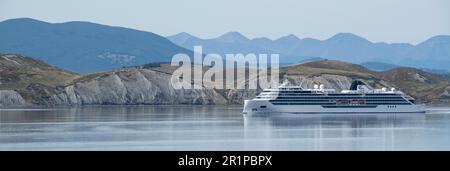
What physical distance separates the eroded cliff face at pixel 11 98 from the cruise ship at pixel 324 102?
237 feet

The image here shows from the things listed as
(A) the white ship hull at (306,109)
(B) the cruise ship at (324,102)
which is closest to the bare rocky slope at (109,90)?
(A) the white ship hull at (306,109)

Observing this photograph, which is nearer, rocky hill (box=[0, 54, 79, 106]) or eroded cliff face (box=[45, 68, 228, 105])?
rocky hill (box=[0, 54, 79, 106])

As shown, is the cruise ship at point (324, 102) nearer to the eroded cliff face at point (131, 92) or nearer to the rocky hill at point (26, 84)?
the rocky hill at point (26, 84)

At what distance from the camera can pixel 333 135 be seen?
6006cm

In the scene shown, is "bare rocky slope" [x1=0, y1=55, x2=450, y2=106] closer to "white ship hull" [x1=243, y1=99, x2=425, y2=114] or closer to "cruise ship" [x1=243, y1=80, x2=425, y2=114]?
"white ship hull" [x1=243, y1=99, x2=425, y2=114]

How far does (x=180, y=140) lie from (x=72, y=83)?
13007cm

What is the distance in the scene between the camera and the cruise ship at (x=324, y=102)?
101 meters

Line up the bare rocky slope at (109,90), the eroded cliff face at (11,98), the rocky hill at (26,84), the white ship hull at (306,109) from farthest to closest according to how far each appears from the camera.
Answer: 1. the bare rocky slope at (109,90)
2. the rocky hill at (26,84)
3. the eroded cliff face at (11,98)
4. the white ship hull at (306,109)

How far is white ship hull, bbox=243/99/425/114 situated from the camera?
10044 centimetres

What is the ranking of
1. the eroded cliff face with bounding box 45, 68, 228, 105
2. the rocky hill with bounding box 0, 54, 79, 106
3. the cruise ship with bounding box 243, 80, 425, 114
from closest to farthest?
the cruise ship with bounding box 243, 80, 425, 114
the rocky hill with bounding box 0, 54, 79, 106
the eroded cliff face with bounding box 45, 68, 228, 105

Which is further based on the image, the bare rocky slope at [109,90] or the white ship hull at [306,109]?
the bare rocky slope at [109,90]

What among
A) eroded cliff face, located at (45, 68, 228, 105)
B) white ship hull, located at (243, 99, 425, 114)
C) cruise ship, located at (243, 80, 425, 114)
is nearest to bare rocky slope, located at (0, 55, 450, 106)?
eroded cliff face, located at (45, 68, 228, 105)
